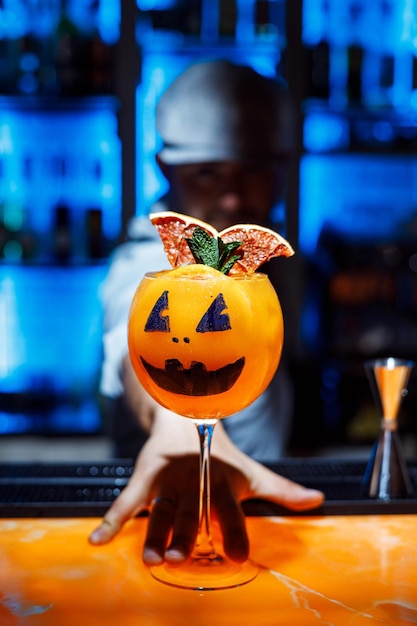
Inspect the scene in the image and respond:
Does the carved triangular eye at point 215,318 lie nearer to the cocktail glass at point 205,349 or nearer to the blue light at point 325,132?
the cocktail glass at point 205,349

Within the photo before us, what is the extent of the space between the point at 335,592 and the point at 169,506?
0.23 metres

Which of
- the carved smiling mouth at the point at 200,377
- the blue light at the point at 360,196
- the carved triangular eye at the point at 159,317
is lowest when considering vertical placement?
the blue light at the point at 360,196

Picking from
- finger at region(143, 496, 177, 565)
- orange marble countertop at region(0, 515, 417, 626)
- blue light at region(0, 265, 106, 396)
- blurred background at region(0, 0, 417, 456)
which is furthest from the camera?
blue light at region(0, 265, 106, 396)

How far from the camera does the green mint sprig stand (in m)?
0.86

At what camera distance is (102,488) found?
116 centimetres

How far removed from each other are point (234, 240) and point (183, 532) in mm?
328

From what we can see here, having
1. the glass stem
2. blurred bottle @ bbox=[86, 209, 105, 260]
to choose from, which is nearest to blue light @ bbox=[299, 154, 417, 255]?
blurred bottle @ bbox=[86, 209, 105, 260]

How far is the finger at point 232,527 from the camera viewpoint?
35.2 inches

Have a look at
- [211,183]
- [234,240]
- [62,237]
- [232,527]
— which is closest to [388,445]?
[232,527]

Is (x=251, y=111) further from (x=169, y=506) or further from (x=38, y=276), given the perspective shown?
(x=38, y=276)

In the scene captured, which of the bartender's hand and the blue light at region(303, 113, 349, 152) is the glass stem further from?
the blue light at region(303, 113, 349, 152)

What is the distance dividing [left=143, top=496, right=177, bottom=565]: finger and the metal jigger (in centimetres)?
31

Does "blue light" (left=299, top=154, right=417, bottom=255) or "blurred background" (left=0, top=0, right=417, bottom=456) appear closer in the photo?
"blurred background" (left=0, top=0, right=417, bottom=456)

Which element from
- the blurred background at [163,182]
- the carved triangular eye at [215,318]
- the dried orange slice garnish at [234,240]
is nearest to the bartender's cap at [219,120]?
the dried orange slice garnish at [234,240]
